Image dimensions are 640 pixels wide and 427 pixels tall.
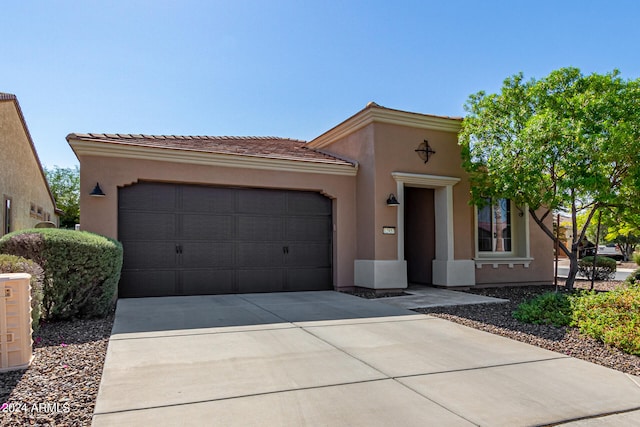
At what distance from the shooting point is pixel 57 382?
3.97 m

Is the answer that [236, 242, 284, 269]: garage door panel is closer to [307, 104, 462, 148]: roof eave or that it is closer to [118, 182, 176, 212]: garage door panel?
[118, 182, 176, 212]: garage door panel

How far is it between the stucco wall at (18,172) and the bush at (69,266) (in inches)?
470

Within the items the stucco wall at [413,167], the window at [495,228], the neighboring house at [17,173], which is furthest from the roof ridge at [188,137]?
the window at [495,228]

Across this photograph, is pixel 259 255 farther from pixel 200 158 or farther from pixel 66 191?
pixel 66 191

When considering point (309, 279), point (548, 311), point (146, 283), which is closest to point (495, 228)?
point (548, 311)

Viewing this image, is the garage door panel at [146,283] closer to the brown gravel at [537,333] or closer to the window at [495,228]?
the brown gravel at [537,333]

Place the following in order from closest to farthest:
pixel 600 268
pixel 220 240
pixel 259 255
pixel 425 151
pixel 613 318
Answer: pixel 613 318 < pixel 220 240 < pixel 259 255 < pixel 425 151 < pixel 600 268

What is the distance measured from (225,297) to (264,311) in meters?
2.03

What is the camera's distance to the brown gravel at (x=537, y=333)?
201 inches

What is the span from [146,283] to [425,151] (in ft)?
24.2

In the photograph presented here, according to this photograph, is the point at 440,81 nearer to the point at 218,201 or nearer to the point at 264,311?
the point at 218,201

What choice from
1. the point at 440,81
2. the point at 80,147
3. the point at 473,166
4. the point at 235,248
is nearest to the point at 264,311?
the point at 235,248

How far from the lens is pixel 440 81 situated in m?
11.7

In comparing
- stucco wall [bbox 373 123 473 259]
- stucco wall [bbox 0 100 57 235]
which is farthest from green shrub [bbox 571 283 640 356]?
stucco wall [bbox 0 100 57 235]
